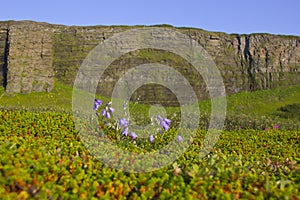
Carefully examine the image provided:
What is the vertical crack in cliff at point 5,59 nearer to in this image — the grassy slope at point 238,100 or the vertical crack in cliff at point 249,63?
the grassy slope at point 238,100

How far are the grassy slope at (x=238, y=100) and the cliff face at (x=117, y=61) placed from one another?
0.91 meters

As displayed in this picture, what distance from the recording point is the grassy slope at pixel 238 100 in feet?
94.5

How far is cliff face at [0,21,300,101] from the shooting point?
31.7 metres

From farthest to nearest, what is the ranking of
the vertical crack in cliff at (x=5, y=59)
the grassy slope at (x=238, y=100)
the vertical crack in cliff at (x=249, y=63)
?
the vertical crack in cliff at (x=249, y=63)
the vertical crack in cliff at (x=5, y=59)
the grassy slope at (x=238, y=100)

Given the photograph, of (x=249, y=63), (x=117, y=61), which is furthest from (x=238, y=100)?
(x=117, y=61)

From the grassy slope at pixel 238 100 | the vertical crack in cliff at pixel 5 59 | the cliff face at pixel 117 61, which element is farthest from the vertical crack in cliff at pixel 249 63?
the vertical crack in cliff at pixel 5 59

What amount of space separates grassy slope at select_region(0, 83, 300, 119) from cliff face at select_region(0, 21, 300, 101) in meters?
0.91

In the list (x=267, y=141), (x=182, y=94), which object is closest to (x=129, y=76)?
(x=182, y=94)

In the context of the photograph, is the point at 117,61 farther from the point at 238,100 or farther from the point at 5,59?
the point at 238,100

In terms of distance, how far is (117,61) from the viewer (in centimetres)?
3534

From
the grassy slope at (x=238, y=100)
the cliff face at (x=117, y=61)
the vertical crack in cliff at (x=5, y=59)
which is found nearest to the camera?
the grassy slope at (x=238, y=100)

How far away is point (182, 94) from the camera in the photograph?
29.4m

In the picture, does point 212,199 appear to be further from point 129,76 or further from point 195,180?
point 129,76

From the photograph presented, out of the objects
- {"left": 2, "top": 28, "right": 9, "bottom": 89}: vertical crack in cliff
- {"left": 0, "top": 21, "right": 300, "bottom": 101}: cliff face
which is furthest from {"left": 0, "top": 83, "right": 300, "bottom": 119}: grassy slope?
{"left": 2, "top": 28, "right": 9, "bottom": 89}: vertical crack in cliff
